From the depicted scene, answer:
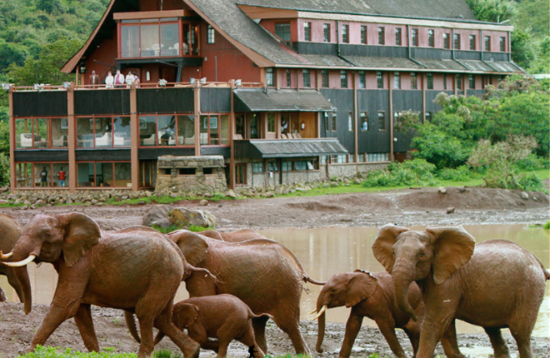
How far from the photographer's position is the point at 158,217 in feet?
110

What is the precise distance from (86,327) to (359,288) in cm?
398

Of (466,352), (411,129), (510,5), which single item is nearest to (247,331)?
(466,352)

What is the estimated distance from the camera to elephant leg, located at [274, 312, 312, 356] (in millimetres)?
14328

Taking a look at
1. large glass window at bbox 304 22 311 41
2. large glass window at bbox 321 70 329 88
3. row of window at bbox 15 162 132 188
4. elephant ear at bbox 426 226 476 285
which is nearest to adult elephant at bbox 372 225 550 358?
elephant ear at bbox 426 226 476 285

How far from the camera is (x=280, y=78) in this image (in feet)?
166

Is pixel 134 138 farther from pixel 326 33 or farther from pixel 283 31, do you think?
pixel 326 33

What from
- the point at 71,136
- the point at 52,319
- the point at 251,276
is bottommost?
the point at 52,319

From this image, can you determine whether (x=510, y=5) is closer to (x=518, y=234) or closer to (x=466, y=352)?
(x=518, y=234)

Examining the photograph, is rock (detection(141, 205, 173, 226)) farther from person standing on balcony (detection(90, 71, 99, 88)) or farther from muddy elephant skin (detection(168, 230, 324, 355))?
muddy elephant skin (detection(168, 230, 324, 355))

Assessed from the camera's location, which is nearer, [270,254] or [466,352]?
[270,254]

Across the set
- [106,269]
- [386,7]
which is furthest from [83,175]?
[106,269]

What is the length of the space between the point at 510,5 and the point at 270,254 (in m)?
69.5

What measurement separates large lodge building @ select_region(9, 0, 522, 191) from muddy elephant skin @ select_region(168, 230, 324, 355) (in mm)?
30252

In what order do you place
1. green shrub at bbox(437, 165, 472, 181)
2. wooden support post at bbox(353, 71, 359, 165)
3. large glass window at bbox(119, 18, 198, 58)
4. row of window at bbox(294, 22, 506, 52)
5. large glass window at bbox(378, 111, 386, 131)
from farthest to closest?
large glass window at bbox(378, 111, 386, 131) < wooden support post at bbox(353, 71, 359, 165) < row of window at bbox(294, 22, 506, 52) < green shrub at bbox(437, 165, 472, 181) < large glass window at bbox(119, 18, 198, 58)
